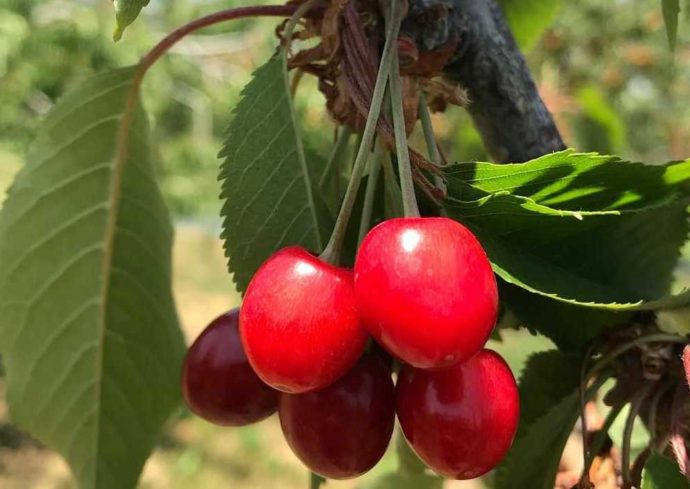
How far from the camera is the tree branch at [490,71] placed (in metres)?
0.64

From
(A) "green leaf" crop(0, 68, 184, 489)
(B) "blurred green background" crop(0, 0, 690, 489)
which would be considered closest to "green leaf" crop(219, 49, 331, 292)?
(A) "green leaf" crop(0, 68, 184, 489)

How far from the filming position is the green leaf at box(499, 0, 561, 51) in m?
0.91

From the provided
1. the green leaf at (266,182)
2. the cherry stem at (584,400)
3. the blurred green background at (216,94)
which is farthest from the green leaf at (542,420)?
the blurred green background at (216,94)


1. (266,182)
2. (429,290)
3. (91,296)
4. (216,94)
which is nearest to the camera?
(429,290)

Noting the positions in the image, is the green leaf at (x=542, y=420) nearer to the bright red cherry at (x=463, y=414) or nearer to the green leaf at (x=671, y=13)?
the bright red cherry at (x=463, y=414)

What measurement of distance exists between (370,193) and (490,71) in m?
0.20

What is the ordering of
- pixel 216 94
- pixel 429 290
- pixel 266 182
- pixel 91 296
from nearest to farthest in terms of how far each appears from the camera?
pixel 429 290
pixel 266 182
pixel 91 296
pixel 216 94

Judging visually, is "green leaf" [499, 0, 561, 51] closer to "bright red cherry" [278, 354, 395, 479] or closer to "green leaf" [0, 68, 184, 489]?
"green leaf" [0, 68, 184, 489]

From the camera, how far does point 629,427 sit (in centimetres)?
61

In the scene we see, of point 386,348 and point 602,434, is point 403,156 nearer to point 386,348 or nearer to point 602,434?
point 386,348

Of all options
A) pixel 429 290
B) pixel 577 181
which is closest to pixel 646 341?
pixel 577 181

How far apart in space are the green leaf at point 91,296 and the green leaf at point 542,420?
1.22 feet

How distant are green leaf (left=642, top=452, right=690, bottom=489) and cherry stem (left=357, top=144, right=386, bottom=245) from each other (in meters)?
0.25

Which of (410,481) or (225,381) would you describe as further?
(410,481)
